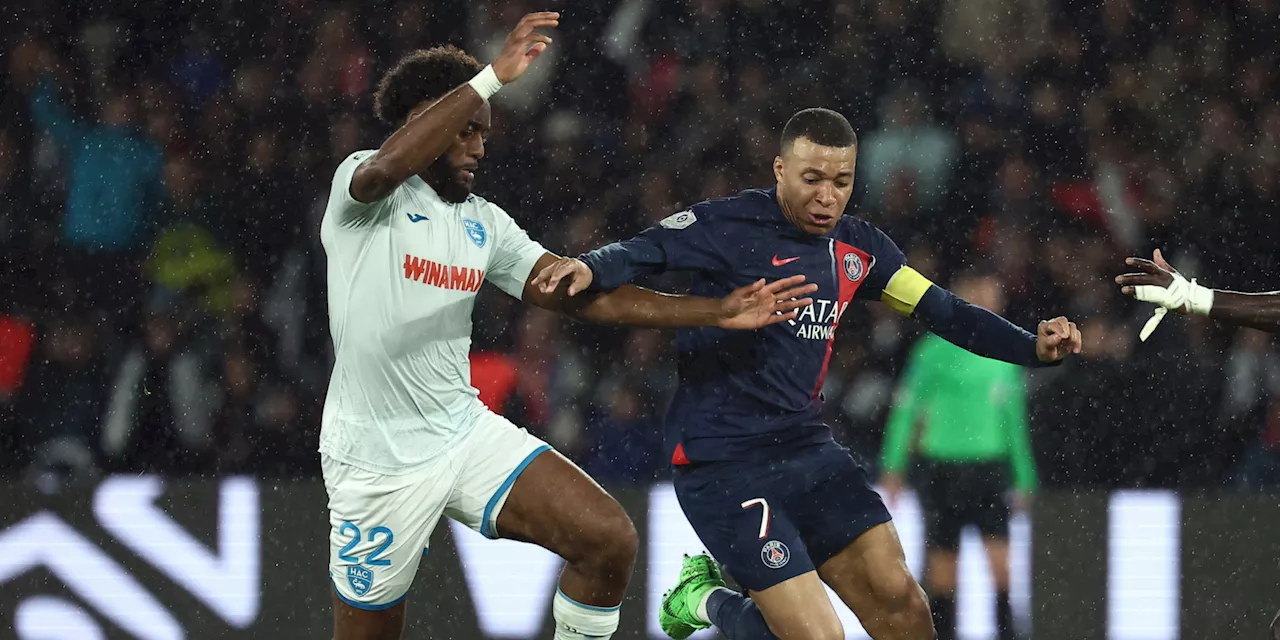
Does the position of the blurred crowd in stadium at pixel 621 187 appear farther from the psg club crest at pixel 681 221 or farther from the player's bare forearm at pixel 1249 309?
the player's bare forearm at pixel 1249 309

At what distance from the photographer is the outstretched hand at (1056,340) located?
4.77m

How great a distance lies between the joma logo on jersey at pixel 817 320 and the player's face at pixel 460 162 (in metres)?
1.06

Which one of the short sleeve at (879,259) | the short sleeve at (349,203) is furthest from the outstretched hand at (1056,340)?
the short sleeve at (349,203)

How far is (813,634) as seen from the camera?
474 centimetres

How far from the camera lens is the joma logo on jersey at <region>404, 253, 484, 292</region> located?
464cm

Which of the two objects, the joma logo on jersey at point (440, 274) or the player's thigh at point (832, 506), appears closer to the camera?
the joma logo on jersey at point (440, 274)

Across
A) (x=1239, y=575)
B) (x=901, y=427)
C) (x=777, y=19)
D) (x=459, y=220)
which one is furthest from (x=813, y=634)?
(x=777, y=19)

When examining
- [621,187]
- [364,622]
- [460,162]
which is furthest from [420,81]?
[621,187]

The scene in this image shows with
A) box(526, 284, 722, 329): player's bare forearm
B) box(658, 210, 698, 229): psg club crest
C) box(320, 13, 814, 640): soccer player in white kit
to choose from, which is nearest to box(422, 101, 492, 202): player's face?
box(320, 13, 814, 640): soccer player in white kit

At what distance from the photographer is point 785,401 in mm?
4957

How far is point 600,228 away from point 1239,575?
3.12m

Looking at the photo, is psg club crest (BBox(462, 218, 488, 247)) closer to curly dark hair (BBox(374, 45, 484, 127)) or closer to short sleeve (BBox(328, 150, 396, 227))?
short sleeve (BBox(328, 150, 396, 227))

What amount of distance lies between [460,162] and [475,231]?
22 centimetres

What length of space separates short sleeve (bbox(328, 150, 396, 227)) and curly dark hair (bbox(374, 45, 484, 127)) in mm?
298
